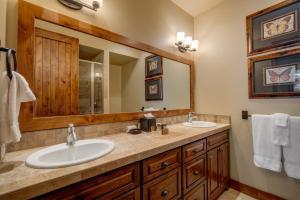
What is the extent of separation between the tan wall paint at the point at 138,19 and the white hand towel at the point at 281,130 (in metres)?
1.47

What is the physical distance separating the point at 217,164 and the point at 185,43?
1696 mm

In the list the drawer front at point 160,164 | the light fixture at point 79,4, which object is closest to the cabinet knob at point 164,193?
the drawer front at point 160,164

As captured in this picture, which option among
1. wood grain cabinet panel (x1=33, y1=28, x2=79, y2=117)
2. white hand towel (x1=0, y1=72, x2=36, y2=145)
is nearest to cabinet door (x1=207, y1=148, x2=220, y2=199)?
wood grain cabinet panel (x1=33, y1=28, x2=79, y2=117)

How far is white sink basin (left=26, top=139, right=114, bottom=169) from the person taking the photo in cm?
79

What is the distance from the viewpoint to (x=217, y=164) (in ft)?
5.71

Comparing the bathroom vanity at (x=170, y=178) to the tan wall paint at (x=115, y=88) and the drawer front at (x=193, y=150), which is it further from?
the tan wall paint at (x=115, y=88)

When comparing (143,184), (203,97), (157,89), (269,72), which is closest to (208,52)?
(203,97)

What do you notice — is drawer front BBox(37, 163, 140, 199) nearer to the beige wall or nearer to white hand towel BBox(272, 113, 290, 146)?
white hand towel BBox(272, 113, 290, 146)

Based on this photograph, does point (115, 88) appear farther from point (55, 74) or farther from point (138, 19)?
point (138, 19)

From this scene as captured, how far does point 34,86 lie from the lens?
1.08m

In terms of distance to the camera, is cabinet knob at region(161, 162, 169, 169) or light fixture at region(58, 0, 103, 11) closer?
cabinet knob at region(161, 162, 169, 169)

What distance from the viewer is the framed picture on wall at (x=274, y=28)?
154 centimetres

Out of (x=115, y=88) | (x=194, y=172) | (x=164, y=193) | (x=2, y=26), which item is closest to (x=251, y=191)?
(x=194, y=172)

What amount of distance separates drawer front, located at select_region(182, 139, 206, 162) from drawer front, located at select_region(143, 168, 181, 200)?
138 millimetres
